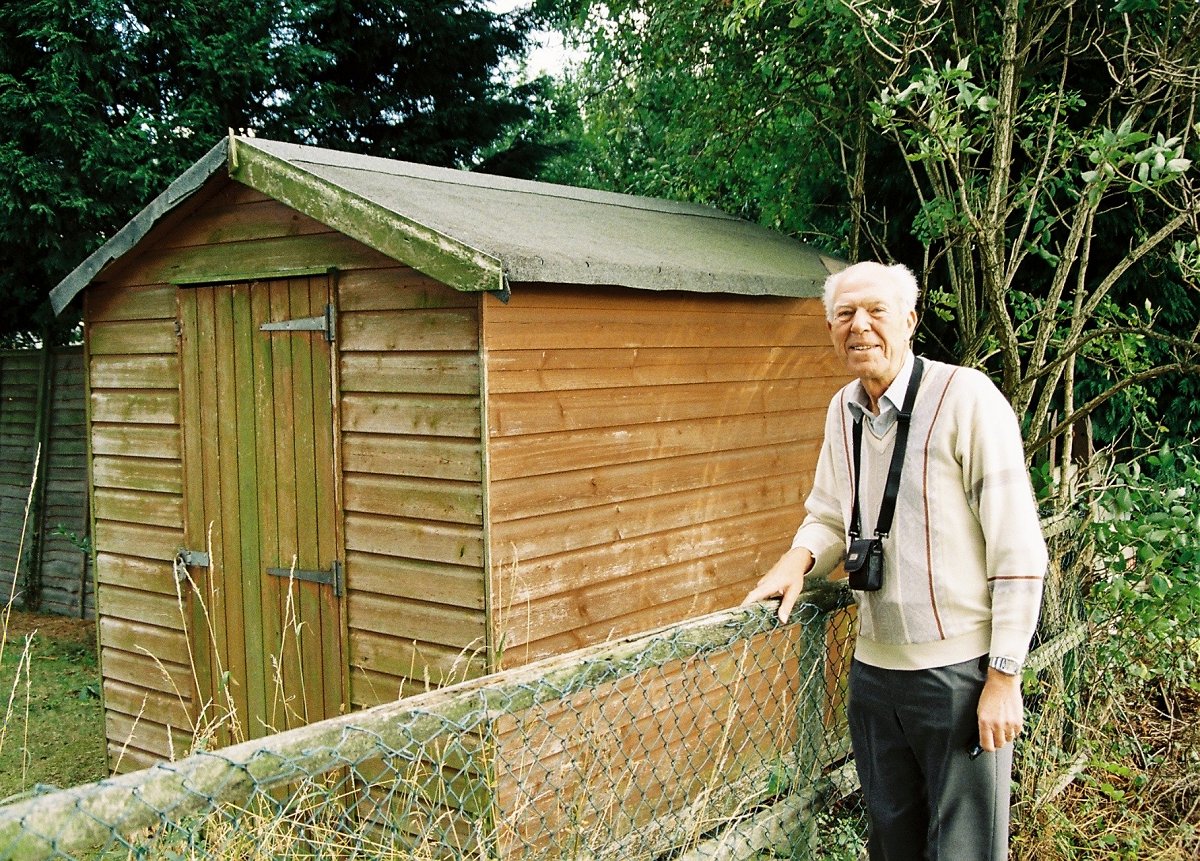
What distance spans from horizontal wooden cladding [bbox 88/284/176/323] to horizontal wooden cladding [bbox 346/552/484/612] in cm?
171

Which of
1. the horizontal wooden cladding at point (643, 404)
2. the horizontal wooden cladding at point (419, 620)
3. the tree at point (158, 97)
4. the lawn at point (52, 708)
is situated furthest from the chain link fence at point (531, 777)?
the tree at point (158, 97)

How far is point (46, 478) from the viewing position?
1009 cm

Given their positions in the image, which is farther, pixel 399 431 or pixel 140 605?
pixel 140 605

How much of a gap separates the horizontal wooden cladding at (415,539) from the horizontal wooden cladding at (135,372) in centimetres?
141

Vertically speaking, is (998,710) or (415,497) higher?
(415,497)

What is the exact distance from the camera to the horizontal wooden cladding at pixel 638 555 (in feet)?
13.9

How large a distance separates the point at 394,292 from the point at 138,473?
6.67ft

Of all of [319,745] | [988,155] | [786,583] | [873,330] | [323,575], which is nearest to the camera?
[319,745]

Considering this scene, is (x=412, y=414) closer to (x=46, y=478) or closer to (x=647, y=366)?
(x=647, y=366)

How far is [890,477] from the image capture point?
2.63 metres

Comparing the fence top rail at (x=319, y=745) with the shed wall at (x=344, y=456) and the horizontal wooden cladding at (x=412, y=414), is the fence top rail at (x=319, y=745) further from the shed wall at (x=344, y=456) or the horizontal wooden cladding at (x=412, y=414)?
the horizontal wooden cladding at (x=412, y=414)

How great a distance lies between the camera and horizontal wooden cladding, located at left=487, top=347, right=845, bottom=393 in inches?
165

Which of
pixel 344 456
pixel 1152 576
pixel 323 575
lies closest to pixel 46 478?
pixel 323 575

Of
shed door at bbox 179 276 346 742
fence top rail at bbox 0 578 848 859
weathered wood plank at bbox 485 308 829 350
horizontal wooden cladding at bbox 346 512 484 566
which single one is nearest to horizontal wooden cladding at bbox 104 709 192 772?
shed door at bbox 179 276 346 742
